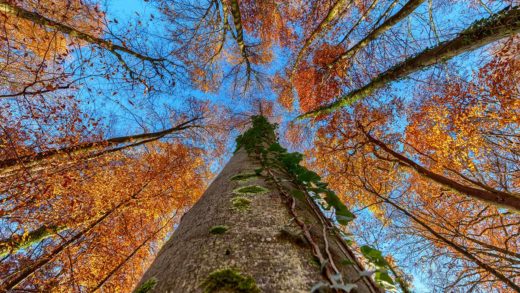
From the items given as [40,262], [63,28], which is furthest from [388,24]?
[40,262]

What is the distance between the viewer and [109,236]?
339 inches

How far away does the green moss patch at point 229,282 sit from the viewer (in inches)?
31.7

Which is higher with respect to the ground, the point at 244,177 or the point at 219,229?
the point at 244,177

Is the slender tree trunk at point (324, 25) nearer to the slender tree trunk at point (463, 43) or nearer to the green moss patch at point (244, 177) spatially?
the slender tree trunk at point (463, 43)

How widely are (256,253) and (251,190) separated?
0.76 metres

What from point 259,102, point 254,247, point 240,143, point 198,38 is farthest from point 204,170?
point 254,247

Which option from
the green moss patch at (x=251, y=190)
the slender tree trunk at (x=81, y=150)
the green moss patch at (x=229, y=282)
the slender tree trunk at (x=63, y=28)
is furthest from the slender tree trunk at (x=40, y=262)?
the green moss patch at (x=229, y=282)

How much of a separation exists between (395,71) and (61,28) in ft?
25.6

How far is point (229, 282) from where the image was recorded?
32.8 inches

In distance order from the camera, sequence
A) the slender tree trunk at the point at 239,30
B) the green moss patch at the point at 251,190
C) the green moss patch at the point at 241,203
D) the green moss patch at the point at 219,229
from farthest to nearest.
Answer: the slender tree trunk at the point at 239,30 → the green moss patch at the point at 251,190 → the green moss patch at the point at 241,203 → the green moss patch at the point at 219,229

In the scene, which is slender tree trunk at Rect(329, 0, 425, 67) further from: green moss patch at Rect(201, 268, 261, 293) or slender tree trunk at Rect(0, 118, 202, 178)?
slender tree trunk at Rect(0, 118, 202, 178)

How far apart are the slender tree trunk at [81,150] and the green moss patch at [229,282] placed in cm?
525

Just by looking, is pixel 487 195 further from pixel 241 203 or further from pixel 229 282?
pixel 229 282

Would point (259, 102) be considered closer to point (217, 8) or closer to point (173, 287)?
point (217, 8)
